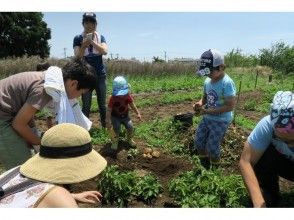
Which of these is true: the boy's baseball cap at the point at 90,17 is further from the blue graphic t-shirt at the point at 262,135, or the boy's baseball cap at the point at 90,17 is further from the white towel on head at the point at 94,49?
the blue graphic t-shirt at the point at 262,135

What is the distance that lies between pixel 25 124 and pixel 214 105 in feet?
6.96

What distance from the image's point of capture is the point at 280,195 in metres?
3.64

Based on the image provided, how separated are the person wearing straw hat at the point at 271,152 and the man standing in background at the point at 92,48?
3335 millimetres

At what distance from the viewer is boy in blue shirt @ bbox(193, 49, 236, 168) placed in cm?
436

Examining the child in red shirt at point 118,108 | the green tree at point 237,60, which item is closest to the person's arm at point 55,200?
the child in red shirt at point 118,108

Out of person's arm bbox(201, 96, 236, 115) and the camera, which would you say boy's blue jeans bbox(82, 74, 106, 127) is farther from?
person's arm bbox(201, 96, 236, 115)

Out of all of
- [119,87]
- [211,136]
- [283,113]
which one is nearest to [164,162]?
[211,136]

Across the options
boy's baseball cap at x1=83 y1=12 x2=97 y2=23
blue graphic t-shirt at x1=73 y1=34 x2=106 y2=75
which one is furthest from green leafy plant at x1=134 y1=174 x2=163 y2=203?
boy's baseball cap at x1=83 y1=12 x2=97 y2=23

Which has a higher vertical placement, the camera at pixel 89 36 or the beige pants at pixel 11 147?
the camera at pixel 89 36

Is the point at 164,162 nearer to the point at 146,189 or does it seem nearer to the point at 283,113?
the point at 146,189

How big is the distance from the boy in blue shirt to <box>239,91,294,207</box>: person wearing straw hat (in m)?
1.13

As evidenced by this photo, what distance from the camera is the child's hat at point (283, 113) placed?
2.54 m

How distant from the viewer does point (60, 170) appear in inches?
72.1

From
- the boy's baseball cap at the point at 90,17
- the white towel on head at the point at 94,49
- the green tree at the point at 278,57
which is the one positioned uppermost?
the boy's baseball cap at the point at 90,17
